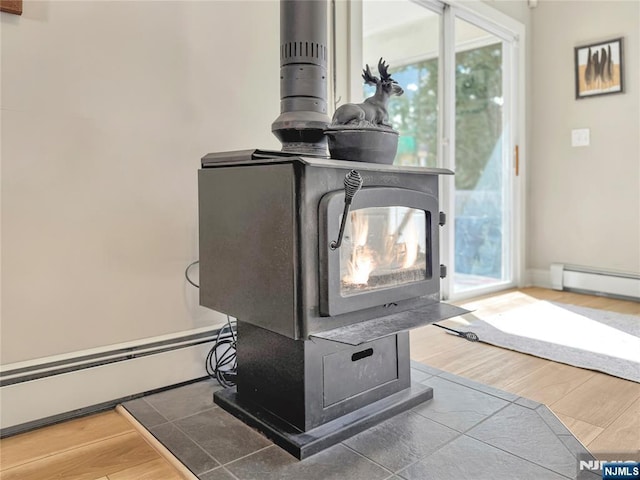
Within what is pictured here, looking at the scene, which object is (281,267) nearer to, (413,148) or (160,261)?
(160,261)

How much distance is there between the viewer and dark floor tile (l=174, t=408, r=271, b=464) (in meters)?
1.27

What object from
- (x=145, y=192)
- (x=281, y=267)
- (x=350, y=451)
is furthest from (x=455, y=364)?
(x=145, y=192)

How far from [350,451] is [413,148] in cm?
239

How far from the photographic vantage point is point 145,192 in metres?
1.65

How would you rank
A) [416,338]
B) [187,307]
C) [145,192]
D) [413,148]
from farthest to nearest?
[413,148] < [416,338] < [187,307] < [145,192]

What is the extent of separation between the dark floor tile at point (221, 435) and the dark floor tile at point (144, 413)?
0.07 metres

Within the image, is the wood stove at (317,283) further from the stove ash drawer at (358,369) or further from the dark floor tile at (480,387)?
the dark floor tile at (480,387)

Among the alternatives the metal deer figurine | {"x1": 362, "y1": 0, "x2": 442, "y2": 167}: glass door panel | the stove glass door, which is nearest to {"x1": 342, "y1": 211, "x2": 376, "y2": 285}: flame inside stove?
the stove glass door

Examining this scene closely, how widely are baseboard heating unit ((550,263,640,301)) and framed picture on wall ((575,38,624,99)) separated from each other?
1183 mm

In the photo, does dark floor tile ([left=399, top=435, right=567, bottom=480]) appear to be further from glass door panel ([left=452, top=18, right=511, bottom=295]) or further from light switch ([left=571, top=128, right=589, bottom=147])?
light switch ([left=571, top=128, right=589, bottom=147])

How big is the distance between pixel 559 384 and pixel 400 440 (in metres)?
0.76

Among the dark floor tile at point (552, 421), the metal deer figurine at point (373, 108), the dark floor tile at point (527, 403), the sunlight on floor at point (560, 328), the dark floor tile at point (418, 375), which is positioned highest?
the metal deer figurine at point (373, 108)

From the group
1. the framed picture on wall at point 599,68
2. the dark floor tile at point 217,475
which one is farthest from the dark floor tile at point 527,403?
the framed picture on wall at point 599,68

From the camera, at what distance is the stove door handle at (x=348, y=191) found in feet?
3.96
